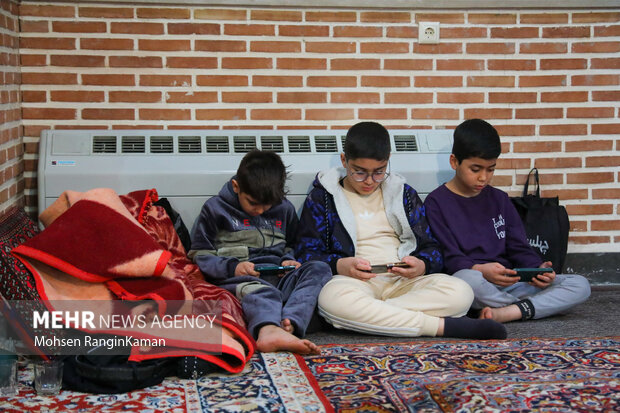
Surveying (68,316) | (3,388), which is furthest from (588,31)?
(3,388)

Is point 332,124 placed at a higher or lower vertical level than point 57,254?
higher

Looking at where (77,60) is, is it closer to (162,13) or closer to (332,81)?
(162,13)

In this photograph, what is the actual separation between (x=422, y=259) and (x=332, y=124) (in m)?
0.91

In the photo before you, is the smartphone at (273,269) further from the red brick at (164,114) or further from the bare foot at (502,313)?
the red brick at (164,114)

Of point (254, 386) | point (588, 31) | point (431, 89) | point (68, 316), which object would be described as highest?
point (588, 31)

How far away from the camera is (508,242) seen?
3320 millimetres

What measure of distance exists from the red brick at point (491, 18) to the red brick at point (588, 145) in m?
0.67

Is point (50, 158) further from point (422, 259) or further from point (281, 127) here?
point (422, 259)

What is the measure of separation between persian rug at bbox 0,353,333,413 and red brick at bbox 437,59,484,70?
1.85m

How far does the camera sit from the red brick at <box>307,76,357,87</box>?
3.65 metres

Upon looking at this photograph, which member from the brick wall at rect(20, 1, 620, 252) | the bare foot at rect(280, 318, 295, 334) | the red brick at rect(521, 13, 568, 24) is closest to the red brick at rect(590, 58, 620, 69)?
the brick wall at rect(20, 1, 620, 252)

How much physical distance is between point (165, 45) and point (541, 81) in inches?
71.6

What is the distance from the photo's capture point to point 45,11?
344 cm

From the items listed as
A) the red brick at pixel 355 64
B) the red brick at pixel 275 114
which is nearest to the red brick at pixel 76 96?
the red brick at pixel 275 114
